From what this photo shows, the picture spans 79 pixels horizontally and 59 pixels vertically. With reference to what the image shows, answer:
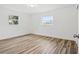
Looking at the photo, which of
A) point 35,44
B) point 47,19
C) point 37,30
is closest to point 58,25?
point 47,19

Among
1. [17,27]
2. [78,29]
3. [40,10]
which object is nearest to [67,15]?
[78,29]

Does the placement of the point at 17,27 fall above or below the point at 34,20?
below

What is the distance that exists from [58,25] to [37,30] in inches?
13.4

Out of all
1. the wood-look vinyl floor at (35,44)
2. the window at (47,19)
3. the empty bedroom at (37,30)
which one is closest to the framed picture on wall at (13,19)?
the empty bedroom at (37,30)

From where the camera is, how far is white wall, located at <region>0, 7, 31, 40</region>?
1.21m

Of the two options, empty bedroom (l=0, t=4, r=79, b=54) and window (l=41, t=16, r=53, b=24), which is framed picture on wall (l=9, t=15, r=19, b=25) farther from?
window (l=41, t=16, r=53, b=24)

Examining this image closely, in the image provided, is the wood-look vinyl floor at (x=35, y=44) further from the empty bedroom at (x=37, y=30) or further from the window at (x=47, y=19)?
the window at (x=47, y=19)

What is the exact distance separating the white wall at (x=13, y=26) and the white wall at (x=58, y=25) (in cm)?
12

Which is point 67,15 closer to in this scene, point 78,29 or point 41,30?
point 78,29

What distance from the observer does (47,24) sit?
124 centimetres

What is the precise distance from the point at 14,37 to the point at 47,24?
0.54 metres

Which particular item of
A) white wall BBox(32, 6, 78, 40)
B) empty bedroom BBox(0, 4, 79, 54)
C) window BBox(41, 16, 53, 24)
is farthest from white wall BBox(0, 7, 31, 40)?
window BBox(41, 16, 53, 24)

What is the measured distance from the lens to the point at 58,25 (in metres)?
1.31

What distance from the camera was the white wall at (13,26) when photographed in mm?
1211
